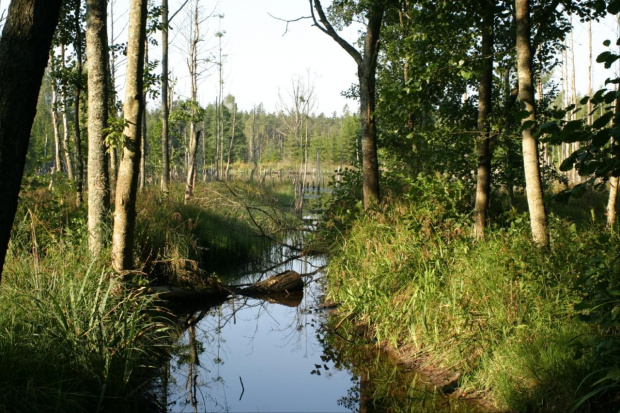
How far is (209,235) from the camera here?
13.5 m

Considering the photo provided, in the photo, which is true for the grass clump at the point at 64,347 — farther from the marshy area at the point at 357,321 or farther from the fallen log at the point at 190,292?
the fallen log at the point at 190,292

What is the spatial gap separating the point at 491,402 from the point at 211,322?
17.2 feet

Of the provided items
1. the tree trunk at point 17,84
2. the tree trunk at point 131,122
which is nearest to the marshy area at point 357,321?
the tree trunk at point 131,122

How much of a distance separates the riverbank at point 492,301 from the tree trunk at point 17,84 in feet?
11.9

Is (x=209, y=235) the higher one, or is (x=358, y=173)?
(x=358, y=173)

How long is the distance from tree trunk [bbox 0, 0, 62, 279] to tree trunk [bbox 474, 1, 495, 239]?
6.02 m

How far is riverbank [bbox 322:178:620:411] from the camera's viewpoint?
4555 mm

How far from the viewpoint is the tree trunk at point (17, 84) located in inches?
123

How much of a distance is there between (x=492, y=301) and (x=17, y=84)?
16.5ft

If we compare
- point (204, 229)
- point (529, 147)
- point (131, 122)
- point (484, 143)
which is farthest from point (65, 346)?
point (204, 229)

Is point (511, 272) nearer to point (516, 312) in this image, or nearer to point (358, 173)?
point (516, 312)

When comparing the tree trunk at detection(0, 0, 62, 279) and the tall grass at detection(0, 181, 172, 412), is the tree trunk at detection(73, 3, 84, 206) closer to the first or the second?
the tall grass at detection(0, 181, 172, 412)

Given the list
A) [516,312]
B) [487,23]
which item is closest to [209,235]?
[487,23]

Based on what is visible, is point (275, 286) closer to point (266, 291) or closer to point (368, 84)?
point (266, 291)
